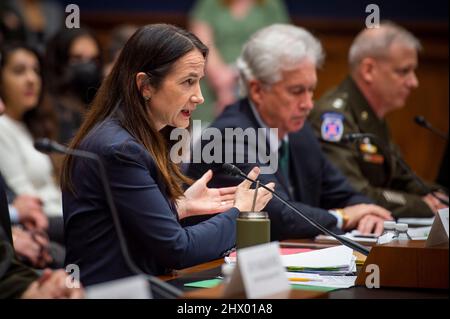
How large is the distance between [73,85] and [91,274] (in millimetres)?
2734

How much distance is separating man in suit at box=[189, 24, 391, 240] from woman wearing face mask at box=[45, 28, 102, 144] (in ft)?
4.90

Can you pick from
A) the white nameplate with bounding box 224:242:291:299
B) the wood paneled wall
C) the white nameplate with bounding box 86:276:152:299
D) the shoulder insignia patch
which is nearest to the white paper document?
the white nameplate with bounding box 224:242:291:299

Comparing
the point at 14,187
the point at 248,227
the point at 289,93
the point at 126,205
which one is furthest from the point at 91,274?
the point at 14,187

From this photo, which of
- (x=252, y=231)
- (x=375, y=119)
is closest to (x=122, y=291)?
(x=252, y=231)

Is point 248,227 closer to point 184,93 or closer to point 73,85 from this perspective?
point 184,93

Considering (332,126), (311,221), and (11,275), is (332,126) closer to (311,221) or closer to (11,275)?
(311,221)

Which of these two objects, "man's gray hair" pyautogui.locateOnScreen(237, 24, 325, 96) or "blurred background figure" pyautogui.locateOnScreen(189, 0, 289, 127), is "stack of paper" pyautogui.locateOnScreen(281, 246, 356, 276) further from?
"blurred background figure" pyautogui.locateOnScreen(189, 0, 289, 127)

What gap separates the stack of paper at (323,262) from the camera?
2338 millimetres

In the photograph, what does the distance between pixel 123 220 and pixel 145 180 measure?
0.38 ft

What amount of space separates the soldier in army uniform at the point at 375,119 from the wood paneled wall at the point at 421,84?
5.39 feet

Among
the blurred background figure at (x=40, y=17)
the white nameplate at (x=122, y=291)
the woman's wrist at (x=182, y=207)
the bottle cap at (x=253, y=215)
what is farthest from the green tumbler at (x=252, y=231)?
the blurred background figure at (x=40, y=17)

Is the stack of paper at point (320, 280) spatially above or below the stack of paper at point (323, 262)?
above

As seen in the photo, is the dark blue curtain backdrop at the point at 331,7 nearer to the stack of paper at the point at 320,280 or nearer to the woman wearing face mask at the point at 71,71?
the woman wearing face mask at the point at 71,71
